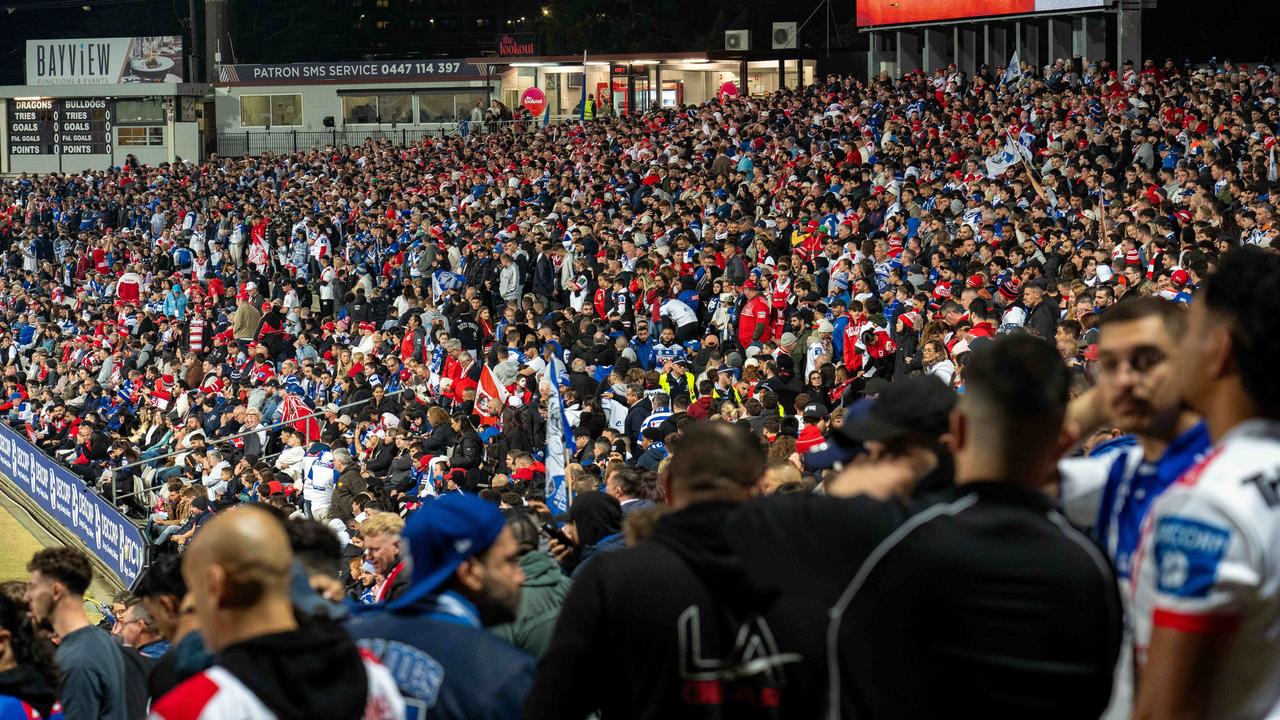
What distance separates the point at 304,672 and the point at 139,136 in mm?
48029

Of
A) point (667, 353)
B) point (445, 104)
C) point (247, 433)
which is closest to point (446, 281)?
point (247, 433)

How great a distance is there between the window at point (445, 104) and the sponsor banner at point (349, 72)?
589mm

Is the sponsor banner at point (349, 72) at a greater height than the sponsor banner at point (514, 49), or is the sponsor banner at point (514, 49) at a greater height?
the sponsor banner at point (514, 49)

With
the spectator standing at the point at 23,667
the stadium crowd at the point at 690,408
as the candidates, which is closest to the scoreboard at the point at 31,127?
the stadium crowd at the point at 690,408

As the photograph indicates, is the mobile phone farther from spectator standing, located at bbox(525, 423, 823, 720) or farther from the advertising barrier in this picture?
the advertising barrier

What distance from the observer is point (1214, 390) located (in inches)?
101

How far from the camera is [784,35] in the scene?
132 feet

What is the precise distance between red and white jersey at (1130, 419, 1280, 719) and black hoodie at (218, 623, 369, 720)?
55.0 inches

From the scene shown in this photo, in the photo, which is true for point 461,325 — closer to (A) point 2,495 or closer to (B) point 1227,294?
(A) point 2,495

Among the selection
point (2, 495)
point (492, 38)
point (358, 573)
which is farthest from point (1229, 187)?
point (492, 38)

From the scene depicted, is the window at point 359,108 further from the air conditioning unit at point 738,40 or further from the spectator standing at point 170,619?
the spectator standing at point 170,619

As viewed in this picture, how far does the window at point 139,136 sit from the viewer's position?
157ft

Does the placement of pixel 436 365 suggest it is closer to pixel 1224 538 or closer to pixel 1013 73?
pixel 1013 73

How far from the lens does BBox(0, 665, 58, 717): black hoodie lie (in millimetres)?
4543
